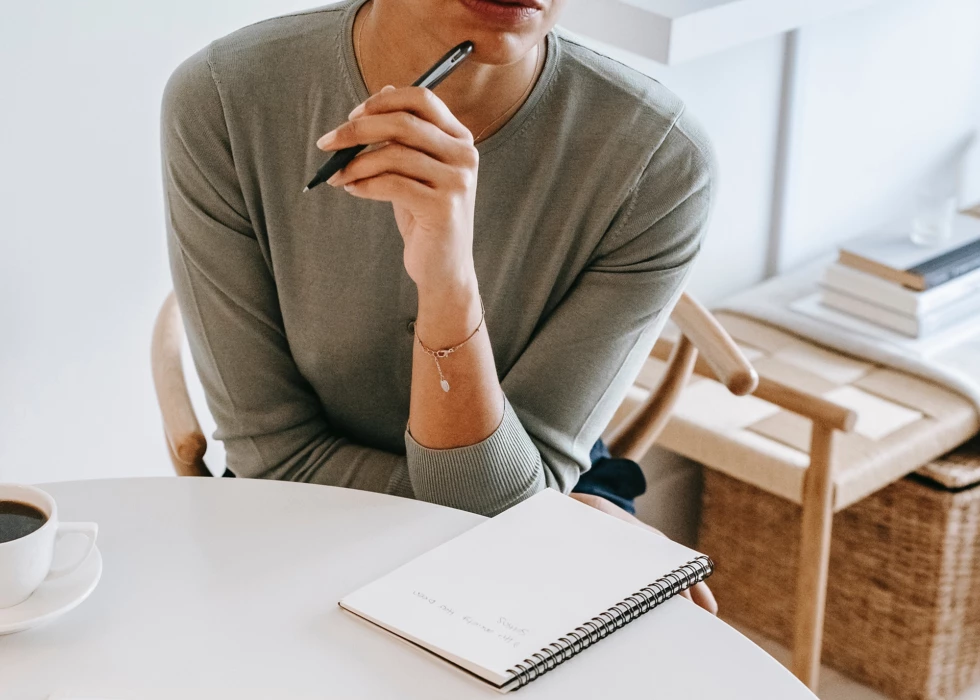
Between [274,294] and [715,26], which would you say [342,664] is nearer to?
[274,294]

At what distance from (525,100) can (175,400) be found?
419mm

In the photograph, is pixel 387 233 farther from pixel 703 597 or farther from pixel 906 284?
pixel 906 284

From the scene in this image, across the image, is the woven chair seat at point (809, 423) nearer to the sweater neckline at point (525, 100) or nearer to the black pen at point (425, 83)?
the sweater neckline at point (525, 100)

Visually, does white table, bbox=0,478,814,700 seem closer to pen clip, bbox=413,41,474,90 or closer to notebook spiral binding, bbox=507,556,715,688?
notebook spiral binding, bbox=507,556,715,688

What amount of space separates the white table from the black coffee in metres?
0.05

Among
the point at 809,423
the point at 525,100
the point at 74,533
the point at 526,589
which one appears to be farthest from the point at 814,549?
the point at 74,533

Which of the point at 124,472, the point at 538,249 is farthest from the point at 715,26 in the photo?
the point at 124,472

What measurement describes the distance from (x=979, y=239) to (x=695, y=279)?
0.49 meters

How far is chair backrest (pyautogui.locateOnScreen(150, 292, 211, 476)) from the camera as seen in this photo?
103 centimetres

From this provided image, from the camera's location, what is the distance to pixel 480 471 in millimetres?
918

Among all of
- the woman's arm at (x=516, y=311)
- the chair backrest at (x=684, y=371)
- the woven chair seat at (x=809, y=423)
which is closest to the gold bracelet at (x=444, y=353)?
the woman's arm at (x=516, y=311)

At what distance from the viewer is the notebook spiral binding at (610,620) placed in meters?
0.63

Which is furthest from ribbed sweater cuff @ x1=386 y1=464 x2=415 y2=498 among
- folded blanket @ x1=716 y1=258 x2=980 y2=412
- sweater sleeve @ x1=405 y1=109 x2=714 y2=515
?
folded blanket @ x1=716 y1=258 x2=980 y2=412

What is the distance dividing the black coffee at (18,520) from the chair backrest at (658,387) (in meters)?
0.32
